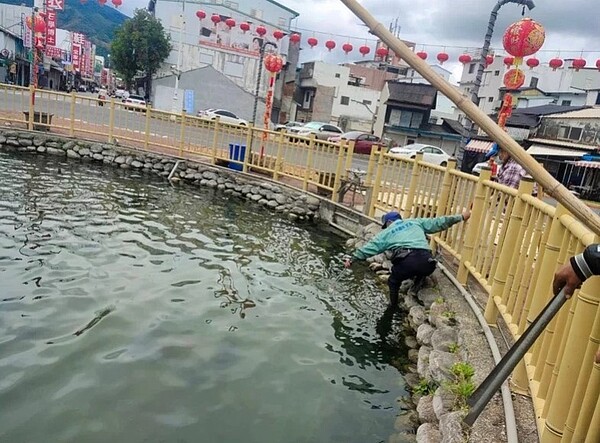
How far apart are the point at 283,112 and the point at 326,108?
4.28 m

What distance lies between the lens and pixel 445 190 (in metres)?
6.20

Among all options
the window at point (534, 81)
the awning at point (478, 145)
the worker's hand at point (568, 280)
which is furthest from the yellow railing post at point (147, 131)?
the window at point (534, 81)

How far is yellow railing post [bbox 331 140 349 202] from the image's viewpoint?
31.8 ft

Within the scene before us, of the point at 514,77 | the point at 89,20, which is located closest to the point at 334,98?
the point at 514,77

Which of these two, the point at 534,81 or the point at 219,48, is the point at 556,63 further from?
the point at 219,48

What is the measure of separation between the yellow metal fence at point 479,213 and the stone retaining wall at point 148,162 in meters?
0.54

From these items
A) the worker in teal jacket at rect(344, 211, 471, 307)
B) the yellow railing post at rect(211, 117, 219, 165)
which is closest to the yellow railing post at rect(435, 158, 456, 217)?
the worker in teal jacket at rect(344, 211, 471, 307)

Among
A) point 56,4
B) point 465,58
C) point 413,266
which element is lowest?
point 413,266

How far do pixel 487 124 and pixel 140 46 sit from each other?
42955 millimetres

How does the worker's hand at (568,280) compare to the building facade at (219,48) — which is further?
the building facade at (219,48)

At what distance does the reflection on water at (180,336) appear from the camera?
126 inches

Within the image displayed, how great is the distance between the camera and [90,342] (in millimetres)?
3943

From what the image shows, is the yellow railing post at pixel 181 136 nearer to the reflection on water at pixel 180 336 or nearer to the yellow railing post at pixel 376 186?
the reflection on water at pixel 180 336

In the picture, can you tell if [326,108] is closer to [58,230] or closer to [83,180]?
[83,180]
